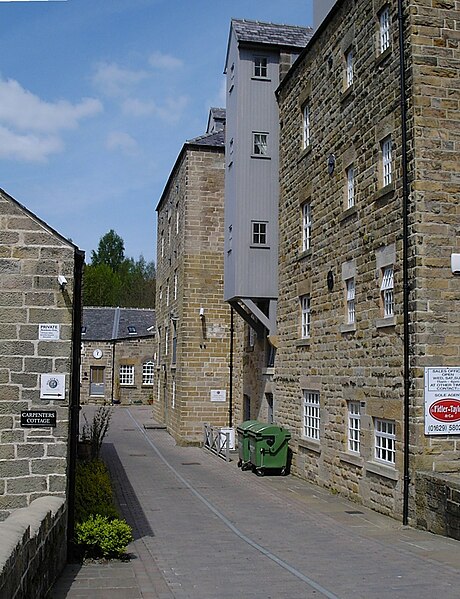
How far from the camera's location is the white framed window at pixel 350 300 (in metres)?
15.3

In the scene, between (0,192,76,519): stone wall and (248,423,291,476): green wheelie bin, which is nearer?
(0,192,76,519): stone wall

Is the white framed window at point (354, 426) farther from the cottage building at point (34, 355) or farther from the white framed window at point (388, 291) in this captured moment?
the cottage building at point (34, 355)

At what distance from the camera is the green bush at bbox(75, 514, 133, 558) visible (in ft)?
31.1

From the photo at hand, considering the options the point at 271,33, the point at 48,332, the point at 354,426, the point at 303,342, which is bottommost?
the point at 354,426

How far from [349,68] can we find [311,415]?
7.79m

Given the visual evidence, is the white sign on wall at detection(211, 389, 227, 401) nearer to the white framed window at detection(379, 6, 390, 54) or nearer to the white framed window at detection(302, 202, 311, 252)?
the white framed window at detection(302, 202, 311, 252)

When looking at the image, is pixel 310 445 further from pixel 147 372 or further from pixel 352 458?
pixel 147 372

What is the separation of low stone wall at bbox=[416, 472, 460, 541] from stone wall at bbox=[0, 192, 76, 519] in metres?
5.46

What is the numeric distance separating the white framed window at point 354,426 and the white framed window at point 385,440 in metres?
0.91

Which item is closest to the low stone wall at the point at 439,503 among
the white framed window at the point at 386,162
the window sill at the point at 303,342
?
the white framed window at the point at 386,162

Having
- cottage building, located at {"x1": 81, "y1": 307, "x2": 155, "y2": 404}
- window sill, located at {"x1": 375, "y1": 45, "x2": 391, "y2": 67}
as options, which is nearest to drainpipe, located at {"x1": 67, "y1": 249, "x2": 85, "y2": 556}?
window sill, located at {"x1": 375, "y1": 45, "x2": 391, "y2": 67}

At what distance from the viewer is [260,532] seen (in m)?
12.0

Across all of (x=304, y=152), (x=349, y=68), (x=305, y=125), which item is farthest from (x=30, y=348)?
(x=305, y=125)

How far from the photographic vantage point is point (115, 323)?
51.2 meters
